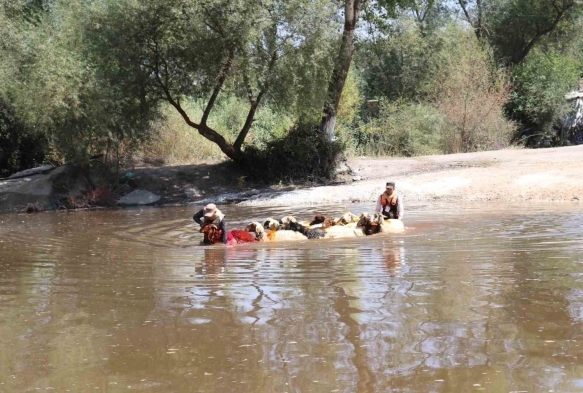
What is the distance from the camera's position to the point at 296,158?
968 inches

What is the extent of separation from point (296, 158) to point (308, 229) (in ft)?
40.1

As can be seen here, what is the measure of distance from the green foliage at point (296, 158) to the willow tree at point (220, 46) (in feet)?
5.93

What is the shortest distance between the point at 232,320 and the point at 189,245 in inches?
246

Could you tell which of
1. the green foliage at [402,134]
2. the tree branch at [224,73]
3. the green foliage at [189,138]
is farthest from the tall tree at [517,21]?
the tree branch at [224,73]

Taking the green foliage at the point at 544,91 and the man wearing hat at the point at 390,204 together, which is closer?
the man wearing hat at the point at 390,204

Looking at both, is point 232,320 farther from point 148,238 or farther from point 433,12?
point 433,12

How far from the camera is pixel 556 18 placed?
37688mm

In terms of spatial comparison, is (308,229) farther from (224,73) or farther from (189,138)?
(189,138)

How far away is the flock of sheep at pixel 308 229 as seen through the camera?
12198mm

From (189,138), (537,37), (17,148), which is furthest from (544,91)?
(17,148)

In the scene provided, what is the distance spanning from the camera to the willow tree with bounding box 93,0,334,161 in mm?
21344

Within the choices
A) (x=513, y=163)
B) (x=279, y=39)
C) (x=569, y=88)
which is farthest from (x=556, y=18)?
(x=279, y=39)

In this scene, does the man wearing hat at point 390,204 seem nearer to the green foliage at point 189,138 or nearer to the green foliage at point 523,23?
the green foliage at point 189,138

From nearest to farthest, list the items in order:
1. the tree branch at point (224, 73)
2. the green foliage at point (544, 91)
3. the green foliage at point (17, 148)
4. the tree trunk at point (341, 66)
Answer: the tree branch at point (224, 73) → the tree trunk at point (341, 66) → the green foliage at point (17, 148) → the green foliage at point (544, 91)
